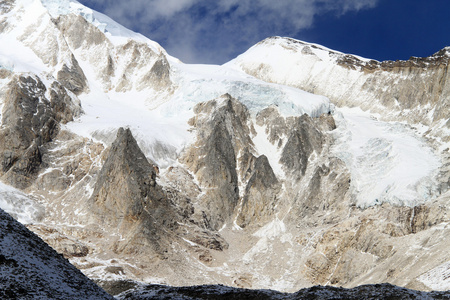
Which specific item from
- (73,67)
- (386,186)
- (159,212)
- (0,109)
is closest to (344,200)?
(386,186)

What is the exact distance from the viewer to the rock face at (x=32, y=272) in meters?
29.6

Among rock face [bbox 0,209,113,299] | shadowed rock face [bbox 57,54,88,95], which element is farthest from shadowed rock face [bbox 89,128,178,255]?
rock face [bbox 0,209,113,299]

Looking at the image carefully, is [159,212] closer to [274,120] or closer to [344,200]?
[344,200]

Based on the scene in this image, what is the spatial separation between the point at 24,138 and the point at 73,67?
172ft

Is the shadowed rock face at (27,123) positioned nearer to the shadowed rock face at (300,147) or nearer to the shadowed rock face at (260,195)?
the shadowed rock face at (260,195)

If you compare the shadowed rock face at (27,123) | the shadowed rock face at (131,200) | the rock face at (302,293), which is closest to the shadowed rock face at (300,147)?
the shadowed rock face at (131,200)

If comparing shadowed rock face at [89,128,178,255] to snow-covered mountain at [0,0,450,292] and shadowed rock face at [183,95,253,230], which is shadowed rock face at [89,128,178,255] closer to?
snow-covered mountain at [0,0,450,292]

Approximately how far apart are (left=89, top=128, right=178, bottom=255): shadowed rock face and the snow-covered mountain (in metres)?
0.30

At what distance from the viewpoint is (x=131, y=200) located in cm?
10075

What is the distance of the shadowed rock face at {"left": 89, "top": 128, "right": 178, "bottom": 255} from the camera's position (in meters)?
93.9

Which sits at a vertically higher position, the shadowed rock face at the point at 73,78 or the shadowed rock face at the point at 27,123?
the shadowed rock face at the point at 73,78

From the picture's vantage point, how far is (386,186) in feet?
309

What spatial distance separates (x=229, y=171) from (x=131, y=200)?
26525 millimetres

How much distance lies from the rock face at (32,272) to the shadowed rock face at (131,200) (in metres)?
56.5
